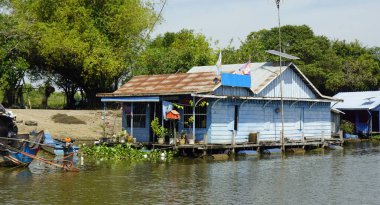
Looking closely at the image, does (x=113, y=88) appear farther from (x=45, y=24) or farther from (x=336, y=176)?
(x=336, y=176)

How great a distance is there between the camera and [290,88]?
108 ft

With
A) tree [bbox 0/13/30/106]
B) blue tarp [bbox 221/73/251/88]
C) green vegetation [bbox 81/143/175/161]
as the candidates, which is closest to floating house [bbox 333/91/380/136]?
blue tarp [bbox 221/73/251/88]

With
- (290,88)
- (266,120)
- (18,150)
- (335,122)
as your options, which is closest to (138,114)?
(266,120)

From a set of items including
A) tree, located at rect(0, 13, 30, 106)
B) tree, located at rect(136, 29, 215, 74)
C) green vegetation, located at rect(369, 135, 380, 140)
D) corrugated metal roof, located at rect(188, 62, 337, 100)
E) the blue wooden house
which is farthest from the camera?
tree, located at rect(136, 29, 215, 74)

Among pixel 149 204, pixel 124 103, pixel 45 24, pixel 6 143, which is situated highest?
pixel 45 24

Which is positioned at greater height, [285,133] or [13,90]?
[13,90]

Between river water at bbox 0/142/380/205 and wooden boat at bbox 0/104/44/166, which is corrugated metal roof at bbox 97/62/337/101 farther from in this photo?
wooden boat at bbox 0/104/44/166

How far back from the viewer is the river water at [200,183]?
15.7 metres

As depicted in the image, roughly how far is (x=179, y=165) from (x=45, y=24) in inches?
914

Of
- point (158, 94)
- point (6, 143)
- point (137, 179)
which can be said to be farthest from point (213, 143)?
point (6, 143)

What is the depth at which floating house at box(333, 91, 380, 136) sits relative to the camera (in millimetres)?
43375

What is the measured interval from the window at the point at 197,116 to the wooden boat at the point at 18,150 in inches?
341

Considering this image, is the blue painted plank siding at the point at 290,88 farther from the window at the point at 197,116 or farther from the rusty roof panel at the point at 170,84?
the window at the point at 197,116

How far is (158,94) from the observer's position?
27219mm
